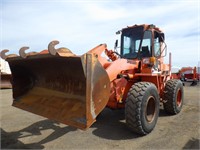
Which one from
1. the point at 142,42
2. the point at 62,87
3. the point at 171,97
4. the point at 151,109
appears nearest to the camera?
the point at 62,87

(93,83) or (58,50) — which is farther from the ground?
(58,50)

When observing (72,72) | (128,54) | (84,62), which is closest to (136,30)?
(128,54)

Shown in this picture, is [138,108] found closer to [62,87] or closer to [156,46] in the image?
[62,87]

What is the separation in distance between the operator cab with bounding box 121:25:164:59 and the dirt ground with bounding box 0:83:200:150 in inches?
67.1

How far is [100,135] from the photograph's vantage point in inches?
186

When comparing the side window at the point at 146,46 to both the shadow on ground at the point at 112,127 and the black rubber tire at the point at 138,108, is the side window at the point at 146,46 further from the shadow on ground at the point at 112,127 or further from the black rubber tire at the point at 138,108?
the shadow on ground at the point at 112,127

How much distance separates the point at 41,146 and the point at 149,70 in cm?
300

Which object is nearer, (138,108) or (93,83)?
(93,83)

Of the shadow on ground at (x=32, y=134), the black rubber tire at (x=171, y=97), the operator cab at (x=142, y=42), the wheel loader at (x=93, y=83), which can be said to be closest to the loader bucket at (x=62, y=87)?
the wheel loader at (x=93, y=83)

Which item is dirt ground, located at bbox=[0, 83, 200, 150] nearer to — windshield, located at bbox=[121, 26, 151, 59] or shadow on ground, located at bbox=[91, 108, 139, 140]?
shadow on ground, located at bbox=[91, 108, 139, 140]

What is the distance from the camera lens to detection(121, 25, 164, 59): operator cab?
595 centimetres

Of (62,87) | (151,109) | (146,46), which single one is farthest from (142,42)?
(62,87)

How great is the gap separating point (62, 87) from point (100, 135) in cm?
124

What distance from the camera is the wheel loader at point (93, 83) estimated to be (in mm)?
3691
